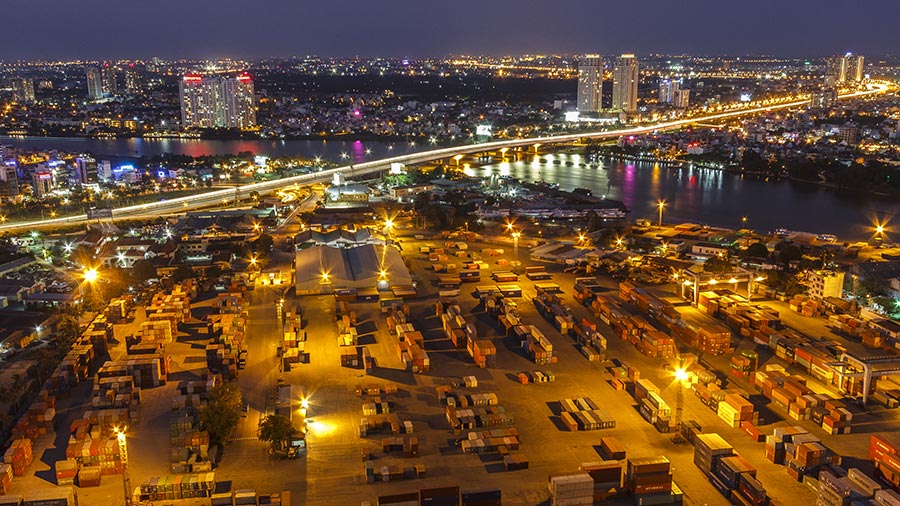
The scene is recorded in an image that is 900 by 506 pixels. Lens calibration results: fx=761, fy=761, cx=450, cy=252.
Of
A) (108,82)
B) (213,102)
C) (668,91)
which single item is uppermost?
(108,82)

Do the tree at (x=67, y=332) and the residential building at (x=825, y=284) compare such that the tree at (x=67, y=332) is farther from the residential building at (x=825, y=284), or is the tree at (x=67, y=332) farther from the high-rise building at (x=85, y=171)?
the high-rise building at (x=85, y=171)

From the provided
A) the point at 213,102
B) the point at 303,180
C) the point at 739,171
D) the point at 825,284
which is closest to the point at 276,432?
the point at 825,284

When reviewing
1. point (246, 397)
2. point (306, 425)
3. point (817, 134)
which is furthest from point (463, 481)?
point (817, 134)

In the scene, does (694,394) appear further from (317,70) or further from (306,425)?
(317,70)

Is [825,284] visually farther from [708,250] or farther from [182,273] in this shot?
[182,273]

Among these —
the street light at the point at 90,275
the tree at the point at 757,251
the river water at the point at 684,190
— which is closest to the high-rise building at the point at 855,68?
the river water at the point at 684,190

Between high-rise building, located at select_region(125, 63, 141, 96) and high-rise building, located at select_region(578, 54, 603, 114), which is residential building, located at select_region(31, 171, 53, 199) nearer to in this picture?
high-rise building, located at select_region(578, 54, 603, 114)

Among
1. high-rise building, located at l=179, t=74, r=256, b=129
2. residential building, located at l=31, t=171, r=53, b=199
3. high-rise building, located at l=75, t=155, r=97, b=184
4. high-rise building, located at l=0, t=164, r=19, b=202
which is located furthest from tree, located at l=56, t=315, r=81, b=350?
high-rise building, located at l=179, t=74, r=256, b=129
